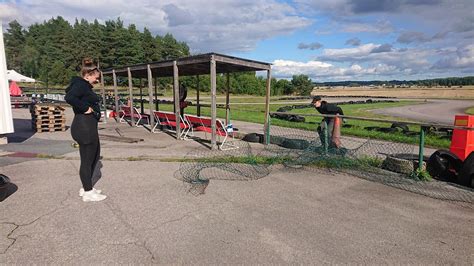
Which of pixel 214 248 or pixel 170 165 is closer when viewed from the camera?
pixel 214 248

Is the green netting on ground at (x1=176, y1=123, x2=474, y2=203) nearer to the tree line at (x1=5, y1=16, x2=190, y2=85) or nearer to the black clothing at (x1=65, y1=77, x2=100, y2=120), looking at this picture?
the black clothing at (x1=65, y1=77, x2=100, y2=120)

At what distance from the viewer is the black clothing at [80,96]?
4.32 m

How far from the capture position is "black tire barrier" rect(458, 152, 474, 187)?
5.54 m

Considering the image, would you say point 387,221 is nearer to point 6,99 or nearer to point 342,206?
point 342,206

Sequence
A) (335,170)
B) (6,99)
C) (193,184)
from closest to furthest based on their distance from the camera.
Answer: (193,184)
(335,170)
(6,99)

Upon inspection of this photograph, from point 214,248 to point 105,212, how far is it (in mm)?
1840

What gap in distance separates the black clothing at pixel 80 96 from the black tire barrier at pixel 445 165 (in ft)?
20.5

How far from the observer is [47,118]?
1231 cm

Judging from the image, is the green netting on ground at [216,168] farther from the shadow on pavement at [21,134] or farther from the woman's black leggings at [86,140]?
the shadow on pavement at [21,134]

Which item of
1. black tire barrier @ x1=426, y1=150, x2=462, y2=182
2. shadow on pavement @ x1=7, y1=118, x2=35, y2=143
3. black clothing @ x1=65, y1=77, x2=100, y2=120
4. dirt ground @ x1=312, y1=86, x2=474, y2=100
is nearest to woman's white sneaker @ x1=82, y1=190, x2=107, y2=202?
black clothing @ x1=65, y1=77, x2=100, y2=120

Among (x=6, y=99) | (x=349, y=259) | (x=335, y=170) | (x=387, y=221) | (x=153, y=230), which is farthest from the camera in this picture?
(x=6, y=99)

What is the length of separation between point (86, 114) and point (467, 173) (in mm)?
6360

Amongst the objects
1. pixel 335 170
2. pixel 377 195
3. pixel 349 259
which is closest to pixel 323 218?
pixel 349 259

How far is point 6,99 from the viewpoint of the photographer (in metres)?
9.14
